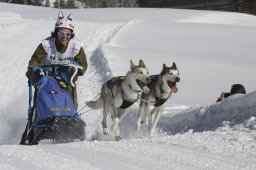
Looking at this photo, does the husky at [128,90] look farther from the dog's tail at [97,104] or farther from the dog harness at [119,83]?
the dog's tail at [97,104]

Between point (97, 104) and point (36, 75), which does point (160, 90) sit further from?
point (36, 75)

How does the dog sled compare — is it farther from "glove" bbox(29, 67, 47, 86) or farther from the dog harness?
the dog harness

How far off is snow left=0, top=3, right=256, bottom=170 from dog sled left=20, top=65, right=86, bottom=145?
79 cm

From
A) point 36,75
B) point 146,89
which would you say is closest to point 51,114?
point 36,75

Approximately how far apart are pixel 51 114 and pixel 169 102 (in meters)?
4.25

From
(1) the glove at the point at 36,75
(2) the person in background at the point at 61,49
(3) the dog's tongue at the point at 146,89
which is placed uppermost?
(2) the person in background at the point at 61,49

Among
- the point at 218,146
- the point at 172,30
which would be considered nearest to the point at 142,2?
the point at 172,30

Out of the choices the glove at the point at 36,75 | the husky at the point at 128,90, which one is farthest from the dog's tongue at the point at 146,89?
the glove at the point at 36,75

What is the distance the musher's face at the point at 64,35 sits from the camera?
24.7 ft

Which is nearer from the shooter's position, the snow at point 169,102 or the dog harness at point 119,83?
the snow at point 169,102

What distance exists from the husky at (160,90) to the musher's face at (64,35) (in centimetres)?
137

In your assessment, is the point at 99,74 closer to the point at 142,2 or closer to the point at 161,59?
the point at 161,59

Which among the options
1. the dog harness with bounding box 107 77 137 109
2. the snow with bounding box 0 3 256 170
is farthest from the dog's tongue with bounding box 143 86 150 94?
the snow with bounding box 0 3 256 170

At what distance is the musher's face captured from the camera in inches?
296
